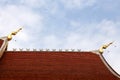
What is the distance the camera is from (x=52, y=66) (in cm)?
2881

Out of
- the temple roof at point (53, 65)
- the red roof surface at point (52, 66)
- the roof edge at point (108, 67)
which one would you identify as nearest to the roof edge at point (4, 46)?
the temple roof at point (53, 65)

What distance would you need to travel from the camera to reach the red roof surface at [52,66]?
89.7 feet

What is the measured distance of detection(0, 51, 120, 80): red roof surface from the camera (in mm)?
27328

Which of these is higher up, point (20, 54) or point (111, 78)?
point (20, 54)

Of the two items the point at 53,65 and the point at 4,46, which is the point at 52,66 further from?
the point at 4,46

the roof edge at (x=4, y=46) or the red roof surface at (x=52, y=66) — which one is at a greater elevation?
the roof edge at (x=4, y=46)

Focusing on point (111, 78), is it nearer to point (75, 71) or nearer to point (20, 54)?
point (75, 71)

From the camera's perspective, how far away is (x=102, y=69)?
96.9 ft

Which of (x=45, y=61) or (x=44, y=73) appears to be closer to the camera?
(x=44, y=73)

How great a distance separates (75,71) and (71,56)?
2.65 metres

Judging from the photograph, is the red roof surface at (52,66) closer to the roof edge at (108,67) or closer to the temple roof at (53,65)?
the temple roof at (53,65)

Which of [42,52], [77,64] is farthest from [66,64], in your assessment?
[42,52]

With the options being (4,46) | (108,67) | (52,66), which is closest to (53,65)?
(52,66)

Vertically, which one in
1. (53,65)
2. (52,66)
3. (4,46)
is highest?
(4,46)
